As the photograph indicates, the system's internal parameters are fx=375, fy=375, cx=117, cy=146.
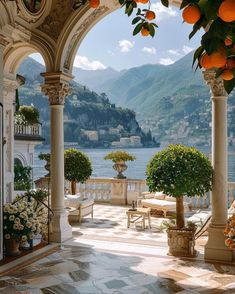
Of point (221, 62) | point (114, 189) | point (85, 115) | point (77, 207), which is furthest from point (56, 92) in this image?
point (85, 115)

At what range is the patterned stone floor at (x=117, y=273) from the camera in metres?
4.46

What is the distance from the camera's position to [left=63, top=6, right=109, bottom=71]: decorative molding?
6781mm

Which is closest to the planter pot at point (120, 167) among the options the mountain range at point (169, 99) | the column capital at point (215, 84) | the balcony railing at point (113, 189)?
the balcony railing at point (113, 189)

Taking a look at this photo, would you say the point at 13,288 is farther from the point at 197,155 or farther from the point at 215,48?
the point at 215,48

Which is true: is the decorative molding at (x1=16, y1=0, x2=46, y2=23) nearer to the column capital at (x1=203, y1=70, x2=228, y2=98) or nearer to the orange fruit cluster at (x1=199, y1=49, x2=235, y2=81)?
the column capital at (x1=203, y1=70, x2=228, y2=98)

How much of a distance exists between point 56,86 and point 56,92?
114 mm

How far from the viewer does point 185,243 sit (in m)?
5.87

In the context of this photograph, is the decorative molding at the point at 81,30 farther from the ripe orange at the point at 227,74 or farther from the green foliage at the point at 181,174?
the ripe orange at the point at 227,74

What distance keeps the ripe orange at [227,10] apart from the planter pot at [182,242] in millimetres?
5205

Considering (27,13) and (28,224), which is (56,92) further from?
(28,224)

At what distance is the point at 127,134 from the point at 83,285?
5426 cm

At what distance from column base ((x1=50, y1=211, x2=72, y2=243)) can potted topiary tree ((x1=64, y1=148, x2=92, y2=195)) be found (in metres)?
2.95

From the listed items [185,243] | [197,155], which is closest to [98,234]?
[185,243]

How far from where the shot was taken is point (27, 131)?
42.3 feet
